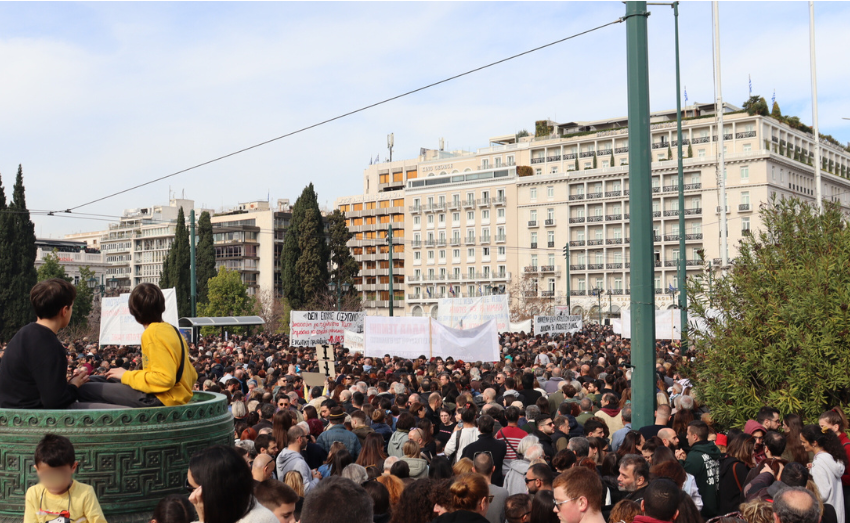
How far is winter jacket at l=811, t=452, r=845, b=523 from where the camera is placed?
6391mm

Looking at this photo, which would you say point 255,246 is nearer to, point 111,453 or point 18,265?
point 18,265

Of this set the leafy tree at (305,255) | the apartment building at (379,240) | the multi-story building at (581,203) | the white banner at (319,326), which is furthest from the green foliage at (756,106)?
the white banner at (319,326)

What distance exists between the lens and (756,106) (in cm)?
8981

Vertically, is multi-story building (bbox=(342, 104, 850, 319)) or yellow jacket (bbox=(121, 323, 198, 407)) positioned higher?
multi-story building (bbox=(342, 104, 850, 319))

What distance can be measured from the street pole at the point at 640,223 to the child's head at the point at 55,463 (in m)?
5.76

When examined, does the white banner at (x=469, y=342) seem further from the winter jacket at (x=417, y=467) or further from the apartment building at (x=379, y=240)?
Answer: the apartment building at (x=379, y=240)

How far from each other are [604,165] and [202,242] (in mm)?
47368

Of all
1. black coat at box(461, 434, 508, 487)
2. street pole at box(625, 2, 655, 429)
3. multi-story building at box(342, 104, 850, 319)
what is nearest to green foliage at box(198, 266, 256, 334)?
multi-story building at box(342, 104, 850, 319)

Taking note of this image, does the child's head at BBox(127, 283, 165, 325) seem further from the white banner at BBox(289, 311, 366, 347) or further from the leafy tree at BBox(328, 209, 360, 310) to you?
the leafy tree at BBox(328, 209, 360, 310)

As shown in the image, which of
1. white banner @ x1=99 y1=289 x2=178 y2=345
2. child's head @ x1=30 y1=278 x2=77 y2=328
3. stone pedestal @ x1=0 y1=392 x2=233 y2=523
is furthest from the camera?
white banner @ x1=99 y1=289 x2=178 y2=345

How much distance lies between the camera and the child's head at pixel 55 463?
12.0 feet

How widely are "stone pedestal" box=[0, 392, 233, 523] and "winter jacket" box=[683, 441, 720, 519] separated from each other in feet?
14.6

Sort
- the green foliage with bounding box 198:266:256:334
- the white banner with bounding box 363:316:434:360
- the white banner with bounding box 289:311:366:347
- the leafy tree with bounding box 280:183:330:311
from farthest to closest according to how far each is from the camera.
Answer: the leafy tree with bounding box 280:183:330:311 < the green foliage with bounding box 198:266:256:334 < the white banner with bounding box 289:311:366:347 < the white banner with bounding box 363:316:434:360

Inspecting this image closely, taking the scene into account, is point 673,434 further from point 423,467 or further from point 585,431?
point 423,467
